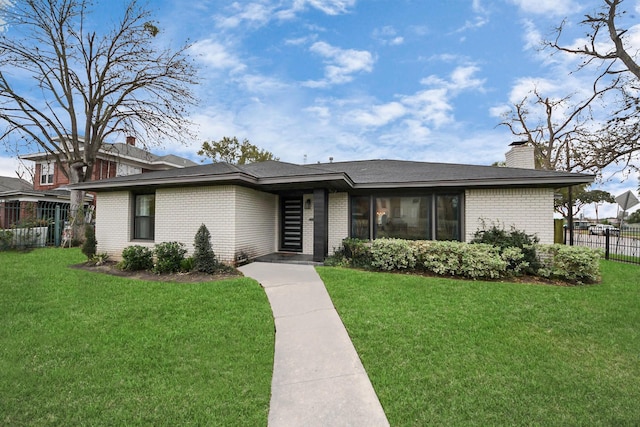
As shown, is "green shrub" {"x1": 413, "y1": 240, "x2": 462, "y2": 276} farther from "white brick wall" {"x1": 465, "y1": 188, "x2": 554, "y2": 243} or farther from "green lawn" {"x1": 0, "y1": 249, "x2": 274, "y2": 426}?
"green lawn" {"x1": 0, "y1": 249, "x2": 274, "y2": 426}

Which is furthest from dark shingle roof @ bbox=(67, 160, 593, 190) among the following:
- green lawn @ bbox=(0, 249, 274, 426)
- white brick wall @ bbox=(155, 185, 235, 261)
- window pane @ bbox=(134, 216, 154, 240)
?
green lawn @ bbox=(0, 249, 274, 426)

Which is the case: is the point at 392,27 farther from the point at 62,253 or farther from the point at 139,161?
the point at 139,161

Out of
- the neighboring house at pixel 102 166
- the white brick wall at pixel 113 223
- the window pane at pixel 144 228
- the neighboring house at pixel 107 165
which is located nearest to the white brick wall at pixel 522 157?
the window pane at pixel 144 228

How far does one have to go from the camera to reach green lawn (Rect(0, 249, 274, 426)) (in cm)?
239

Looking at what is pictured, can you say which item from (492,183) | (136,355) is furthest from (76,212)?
(492,183)

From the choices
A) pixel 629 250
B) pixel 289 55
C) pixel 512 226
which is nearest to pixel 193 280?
pixel 512 226

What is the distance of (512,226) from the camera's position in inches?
301

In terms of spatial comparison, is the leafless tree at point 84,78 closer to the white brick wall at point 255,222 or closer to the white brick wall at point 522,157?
the white brick wall at point 255,222

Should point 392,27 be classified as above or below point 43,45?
below

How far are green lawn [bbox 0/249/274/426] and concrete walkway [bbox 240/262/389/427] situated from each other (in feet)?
0.53

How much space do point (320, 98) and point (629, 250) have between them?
15.4 meters

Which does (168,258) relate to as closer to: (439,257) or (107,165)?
(439,257)

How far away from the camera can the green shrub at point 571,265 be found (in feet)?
20.2

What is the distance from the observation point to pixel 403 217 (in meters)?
8.75
